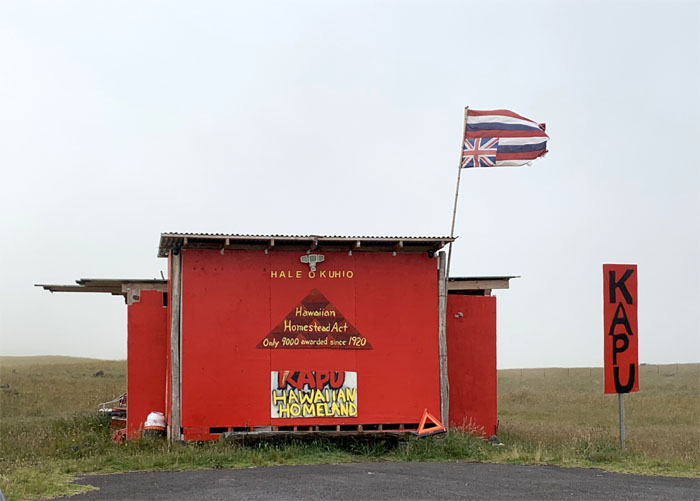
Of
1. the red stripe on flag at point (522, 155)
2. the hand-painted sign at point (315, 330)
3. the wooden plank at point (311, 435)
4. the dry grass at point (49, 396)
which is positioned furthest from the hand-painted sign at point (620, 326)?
the dry grass at point (49, 396)

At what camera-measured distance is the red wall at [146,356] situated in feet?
57.1

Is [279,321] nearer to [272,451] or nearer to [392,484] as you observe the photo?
[272,451]

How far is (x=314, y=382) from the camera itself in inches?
656

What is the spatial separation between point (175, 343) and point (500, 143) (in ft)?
27.6

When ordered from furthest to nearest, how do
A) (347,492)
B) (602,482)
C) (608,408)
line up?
(608,408) < (602,482) < (347,492)

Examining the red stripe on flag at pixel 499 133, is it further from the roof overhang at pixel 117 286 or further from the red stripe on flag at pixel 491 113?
the roof overhang at pixel 117 286

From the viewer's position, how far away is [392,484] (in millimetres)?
12094

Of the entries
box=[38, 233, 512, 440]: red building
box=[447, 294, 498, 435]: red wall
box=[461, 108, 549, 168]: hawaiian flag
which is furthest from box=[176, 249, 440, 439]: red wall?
box=[461, 108, 549, 168]: hawaiian flag

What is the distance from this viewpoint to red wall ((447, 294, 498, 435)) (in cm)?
1875

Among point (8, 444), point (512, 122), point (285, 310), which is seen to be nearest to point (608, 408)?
point (512, 122)

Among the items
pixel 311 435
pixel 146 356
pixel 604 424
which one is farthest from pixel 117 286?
pixel 604 424

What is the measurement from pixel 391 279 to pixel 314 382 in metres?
2.70

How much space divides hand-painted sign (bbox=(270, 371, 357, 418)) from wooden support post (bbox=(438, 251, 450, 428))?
1.90 m

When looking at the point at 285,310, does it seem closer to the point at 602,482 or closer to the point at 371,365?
the point at 371,365
